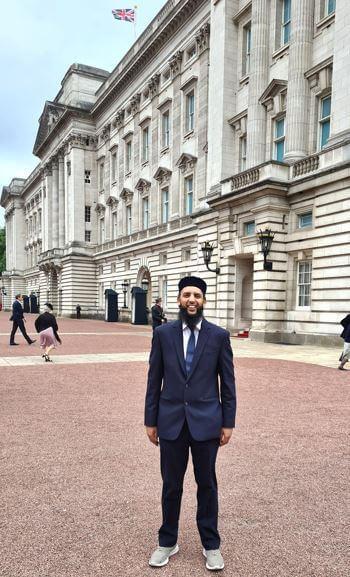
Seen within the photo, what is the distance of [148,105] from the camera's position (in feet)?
124

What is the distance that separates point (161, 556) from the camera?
321 centimetres

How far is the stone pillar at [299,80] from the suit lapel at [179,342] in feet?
62.0

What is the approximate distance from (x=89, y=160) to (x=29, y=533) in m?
49.5

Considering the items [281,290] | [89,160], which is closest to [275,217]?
[281,290]

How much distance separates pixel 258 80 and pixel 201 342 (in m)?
23.0

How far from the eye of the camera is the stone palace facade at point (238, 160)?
1855 centimetres

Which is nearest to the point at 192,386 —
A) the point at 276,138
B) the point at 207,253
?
the point at 207,253

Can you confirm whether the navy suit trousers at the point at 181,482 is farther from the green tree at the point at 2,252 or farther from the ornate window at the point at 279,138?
the green tree at the point at 2,252

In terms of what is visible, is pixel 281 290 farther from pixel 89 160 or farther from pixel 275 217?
pixel 89 160

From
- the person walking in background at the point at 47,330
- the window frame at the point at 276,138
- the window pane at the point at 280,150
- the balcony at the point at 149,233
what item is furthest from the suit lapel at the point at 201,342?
the balcony at the point at 149,233

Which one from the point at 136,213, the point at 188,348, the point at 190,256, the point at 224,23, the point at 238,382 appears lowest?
the point at 238,382

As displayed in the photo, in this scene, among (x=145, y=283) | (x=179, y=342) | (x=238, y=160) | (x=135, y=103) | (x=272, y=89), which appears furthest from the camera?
(x=135, y=103)

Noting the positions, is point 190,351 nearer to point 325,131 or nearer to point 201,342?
point 201,342

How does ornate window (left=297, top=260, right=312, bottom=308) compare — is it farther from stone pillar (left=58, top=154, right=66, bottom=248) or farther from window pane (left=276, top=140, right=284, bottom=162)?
stone pillar (left=58, top=154, right=66, bottom=248)
